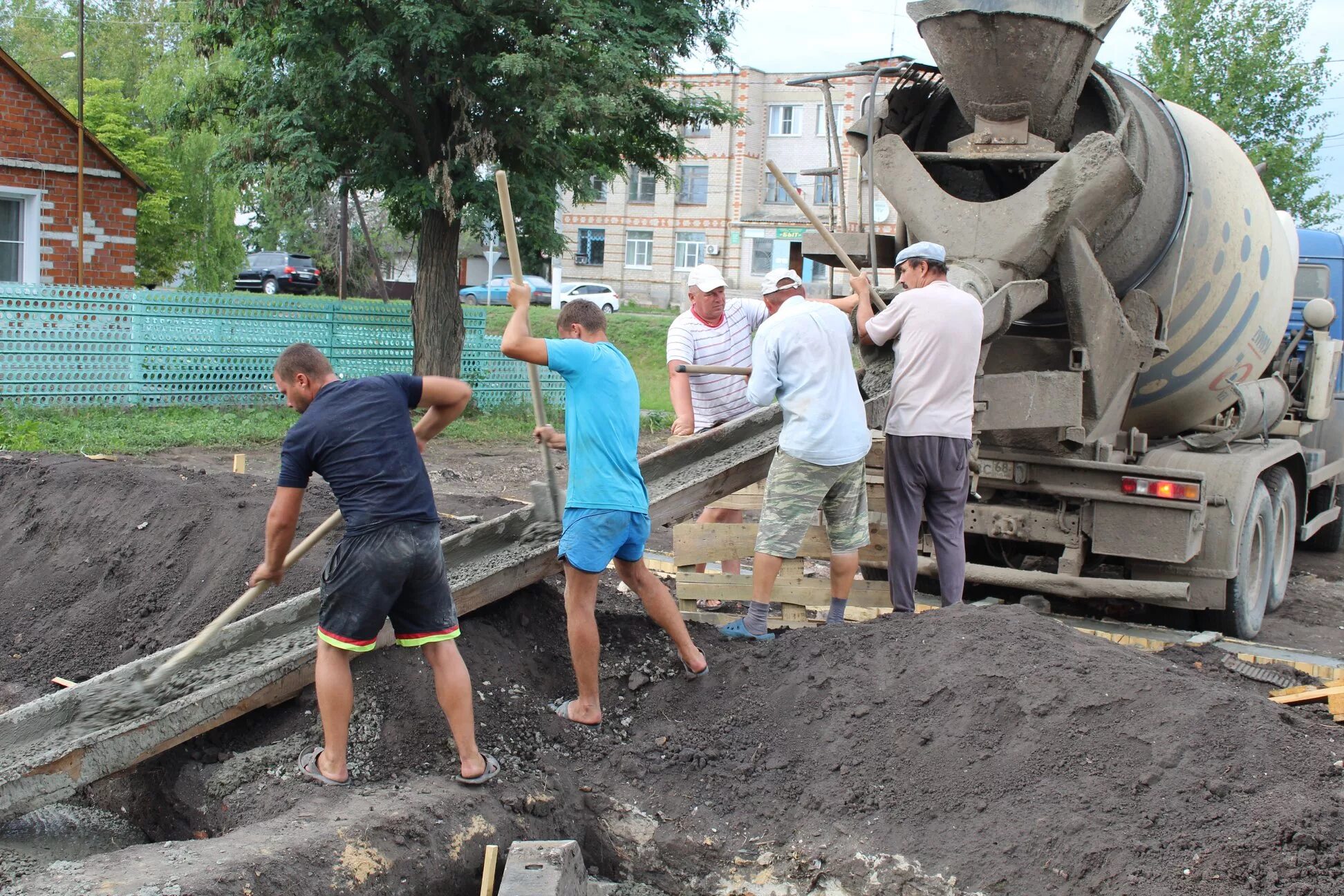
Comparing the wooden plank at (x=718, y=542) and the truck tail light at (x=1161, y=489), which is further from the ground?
the truck tail light at (x=1161, y=489)

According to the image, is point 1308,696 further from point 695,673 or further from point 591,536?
point 591,536

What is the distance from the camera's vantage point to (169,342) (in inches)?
571

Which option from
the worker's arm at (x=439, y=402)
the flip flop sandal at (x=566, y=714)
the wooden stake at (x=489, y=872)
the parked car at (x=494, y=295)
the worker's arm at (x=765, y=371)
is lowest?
the wooden stake at (x=489, y=872)

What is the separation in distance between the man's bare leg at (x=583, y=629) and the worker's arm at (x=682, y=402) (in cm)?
146

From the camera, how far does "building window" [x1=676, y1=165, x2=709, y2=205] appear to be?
155ft

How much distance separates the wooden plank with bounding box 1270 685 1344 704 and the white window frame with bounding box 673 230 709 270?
42168 mm

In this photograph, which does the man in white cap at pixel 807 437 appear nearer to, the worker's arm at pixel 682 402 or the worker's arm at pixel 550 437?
the worker's arm at pixel 682 402

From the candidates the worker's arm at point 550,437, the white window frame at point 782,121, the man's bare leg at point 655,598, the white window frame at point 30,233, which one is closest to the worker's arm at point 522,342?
the worker's arm at point 550,437

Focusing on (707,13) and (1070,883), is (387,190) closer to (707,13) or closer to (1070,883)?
(707,13)

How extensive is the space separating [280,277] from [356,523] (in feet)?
121

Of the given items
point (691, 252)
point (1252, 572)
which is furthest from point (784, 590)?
point (691, 252)

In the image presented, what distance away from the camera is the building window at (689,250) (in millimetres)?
47219

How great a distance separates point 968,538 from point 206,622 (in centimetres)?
455

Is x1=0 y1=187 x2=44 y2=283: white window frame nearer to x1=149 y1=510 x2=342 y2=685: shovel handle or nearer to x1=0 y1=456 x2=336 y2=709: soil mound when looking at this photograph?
x1=0 y1=456 x2=336 y2=709: soil mound
